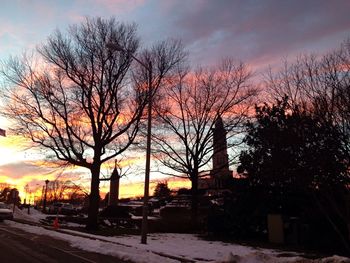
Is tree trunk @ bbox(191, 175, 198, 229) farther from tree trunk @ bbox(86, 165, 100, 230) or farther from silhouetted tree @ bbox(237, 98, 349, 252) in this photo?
silhouetted tree @ bbox(237, 98, 349, 252)

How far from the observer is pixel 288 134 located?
2114 centimetres

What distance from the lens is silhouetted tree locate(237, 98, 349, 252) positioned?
1998 cm

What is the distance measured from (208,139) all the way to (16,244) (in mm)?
20580

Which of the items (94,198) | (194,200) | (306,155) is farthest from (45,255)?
(194,200)

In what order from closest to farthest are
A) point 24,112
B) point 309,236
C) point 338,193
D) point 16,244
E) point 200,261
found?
point 200,261, point 16,244, point 338,193, point 309,236, point 24,112

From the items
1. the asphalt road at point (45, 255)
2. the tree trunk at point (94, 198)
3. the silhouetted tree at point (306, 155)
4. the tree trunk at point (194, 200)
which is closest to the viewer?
the asphalt road at point (45, 255)

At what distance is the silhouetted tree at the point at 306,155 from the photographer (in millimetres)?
19984

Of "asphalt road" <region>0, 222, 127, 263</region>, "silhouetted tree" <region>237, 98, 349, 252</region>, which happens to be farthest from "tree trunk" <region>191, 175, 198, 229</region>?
"asphalt road" <region>0, 222, 127, 263</region>

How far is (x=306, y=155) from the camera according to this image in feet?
67.0

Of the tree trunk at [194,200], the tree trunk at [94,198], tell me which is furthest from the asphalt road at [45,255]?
the tree trunk at [194,200]

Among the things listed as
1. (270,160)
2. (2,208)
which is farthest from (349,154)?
(2,208)

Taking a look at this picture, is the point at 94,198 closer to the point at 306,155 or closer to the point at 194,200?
the point at 194,200

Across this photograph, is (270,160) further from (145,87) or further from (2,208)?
(2,208)

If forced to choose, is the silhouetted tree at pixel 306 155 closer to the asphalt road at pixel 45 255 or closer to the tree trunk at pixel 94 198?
the asphalt road at pixel 45 255
